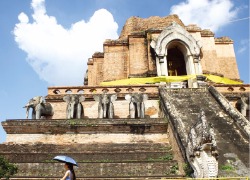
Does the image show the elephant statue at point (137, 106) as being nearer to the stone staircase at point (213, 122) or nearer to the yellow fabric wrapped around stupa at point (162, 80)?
the stone staircase at point (213, 122)

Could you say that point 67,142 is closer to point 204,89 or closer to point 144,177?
point 144,177

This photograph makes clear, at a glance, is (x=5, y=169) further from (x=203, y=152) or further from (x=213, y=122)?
(x=213, y=122)

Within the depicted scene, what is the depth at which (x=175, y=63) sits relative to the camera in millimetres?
22672

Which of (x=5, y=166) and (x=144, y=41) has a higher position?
(x=144, y=41)

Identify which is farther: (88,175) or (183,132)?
(183,132)

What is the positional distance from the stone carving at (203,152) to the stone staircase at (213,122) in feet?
1.84

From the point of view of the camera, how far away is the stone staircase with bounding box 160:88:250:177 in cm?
882

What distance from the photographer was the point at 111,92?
1662cm

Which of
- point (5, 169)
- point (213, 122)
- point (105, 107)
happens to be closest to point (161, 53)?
point (105, 107)

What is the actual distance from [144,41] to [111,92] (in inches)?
259

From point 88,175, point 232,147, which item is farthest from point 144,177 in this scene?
point 232,147

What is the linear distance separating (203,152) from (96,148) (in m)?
4.37

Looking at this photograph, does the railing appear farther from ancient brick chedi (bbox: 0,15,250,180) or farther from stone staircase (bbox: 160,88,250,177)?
stone staircase (bbox: 160,88,250,177)

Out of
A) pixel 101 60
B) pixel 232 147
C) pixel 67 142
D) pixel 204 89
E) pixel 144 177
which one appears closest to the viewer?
pixel 144 177
